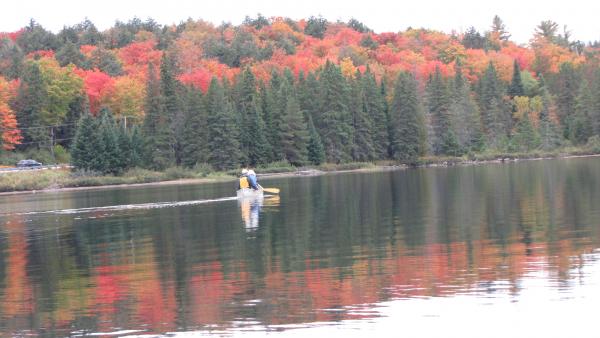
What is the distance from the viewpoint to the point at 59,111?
440 feet

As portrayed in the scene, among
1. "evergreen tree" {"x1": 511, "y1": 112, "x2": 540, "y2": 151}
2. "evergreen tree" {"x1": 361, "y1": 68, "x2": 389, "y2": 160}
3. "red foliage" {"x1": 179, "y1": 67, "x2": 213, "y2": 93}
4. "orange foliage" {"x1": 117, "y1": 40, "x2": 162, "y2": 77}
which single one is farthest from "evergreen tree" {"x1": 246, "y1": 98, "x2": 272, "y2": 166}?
"orange foliage" {"x1": 117, "y1": 40, "x2": 162, "y2": 77}

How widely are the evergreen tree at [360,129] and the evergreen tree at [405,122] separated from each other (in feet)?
11.7

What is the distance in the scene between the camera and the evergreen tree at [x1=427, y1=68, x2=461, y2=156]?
139 metres

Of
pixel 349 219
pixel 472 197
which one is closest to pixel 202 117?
pixel 472 197

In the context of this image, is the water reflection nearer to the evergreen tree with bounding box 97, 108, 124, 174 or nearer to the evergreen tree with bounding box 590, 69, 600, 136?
the evergreen tree with bounding box 97, 108, 124, 174

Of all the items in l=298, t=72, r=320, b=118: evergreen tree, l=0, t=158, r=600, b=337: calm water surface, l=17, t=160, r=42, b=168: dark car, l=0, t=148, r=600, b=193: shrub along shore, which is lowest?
l=0, t=158, r=600, b=337: calm water surface

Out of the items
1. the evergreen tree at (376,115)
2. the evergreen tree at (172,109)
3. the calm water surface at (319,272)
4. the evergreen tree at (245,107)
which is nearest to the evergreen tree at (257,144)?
the evergreen tree at (245,107)

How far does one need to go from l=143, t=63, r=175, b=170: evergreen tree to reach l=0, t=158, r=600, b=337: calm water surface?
223ft

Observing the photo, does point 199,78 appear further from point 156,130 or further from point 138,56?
point 138,56

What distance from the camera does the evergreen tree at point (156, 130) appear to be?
4668 inches

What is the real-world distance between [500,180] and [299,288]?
51411 mm

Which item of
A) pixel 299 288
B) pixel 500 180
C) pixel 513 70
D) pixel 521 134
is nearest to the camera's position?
pixel 299 288

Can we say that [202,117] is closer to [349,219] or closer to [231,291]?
[349,219]

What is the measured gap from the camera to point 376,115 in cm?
13775
